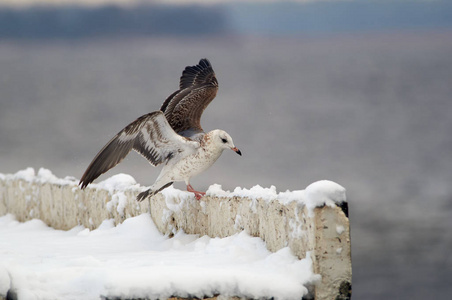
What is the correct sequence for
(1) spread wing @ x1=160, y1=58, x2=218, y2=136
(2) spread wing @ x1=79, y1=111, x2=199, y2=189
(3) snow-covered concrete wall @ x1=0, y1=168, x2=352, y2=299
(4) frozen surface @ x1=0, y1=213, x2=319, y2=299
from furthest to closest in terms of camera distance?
(1) spread wing @ x1=160, y1=58, x2=218, y2=136, (2) spread wing @ x1=79, y1=111, x2=199, y2=189, (3) snow-covered concrete wall @ x1=0, y1=168, x2=352, y2=299, (4) frozen surface @ x1=0, y1=213, x2=319, y2=299

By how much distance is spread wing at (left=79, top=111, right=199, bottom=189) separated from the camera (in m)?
6.59

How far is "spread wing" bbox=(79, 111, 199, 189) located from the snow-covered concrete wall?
41cm

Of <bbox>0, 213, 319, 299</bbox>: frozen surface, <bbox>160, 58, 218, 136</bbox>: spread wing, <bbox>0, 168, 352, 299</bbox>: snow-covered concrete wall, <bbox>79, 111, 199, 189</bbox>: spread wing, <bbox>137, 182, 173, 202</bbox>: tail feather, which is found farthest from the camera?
<bbox>160, 58, 218, 136</bbox>: spread wing

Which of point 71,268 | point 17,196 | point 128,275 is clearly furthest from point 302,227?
point 17,196

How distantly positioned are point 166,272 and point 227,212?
1.39 metres

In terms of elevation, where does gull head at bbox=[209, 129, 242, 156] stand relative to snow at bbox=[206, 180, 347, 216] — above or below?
above

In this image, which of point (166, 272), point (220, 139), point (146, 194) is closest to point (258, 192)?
point (166, 272)

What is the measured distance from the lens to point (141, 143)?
6832 millimetres

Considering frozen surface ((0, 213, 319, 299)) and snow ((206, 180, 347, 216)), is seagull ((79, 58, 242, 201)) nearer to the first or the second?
frozen surface ((0, 213, 319, 299))

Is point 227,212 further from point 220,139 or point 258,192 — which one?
point 220,139

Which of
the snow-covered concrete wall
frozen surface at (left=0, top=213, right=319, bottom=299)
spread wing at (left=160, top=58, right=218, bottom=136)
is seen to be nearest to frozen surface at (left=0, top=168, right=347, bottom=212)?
the snow-covered concrete wall

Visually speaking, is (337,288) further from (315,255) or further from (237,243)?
(237,243)

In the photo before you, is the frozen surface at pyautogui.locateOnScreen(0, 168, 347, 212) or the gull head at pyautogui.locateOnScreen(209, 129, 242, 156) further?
the gull head at pyautogui.locateOnScreen(209, 129, 242, 156)

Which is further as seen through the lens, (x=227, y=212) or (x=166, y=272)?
(x=227, y=212)
